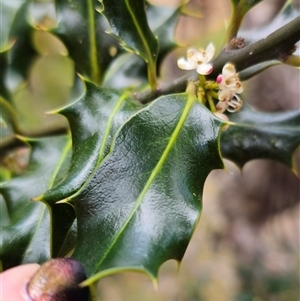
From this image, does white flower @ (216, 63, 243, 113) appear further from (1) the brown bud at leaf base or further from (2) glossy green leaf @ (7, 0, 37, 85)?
(2) glossy green leaf @ (7, 0, 37, 85)

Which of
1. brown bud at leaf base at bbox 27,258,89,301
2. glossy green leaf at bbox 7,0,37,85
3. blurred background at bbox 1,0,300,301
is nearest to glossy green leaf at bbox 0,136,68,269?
brown bud at leaf base at bbox 27,258,89,301

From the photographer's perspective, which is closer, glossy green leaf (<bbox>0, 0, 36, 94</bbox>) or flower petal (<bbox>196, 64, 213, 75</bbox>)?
flower petal (<bbox>196, 64, 213, 75</bbox>)

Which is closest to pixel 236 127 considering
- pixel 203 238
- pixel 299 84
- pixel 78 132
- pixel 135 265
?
pixel 78 132

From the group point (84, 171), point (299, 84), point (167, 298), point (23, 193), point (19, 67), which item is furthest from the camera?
point (167, 298)

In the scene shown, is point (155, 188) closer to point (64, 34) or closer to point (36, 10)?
point (64, 34)

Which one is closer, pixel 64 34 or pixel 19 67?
pixel 64 34

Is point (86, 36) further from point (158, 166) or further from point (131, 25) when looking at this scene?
point (158, 166)
